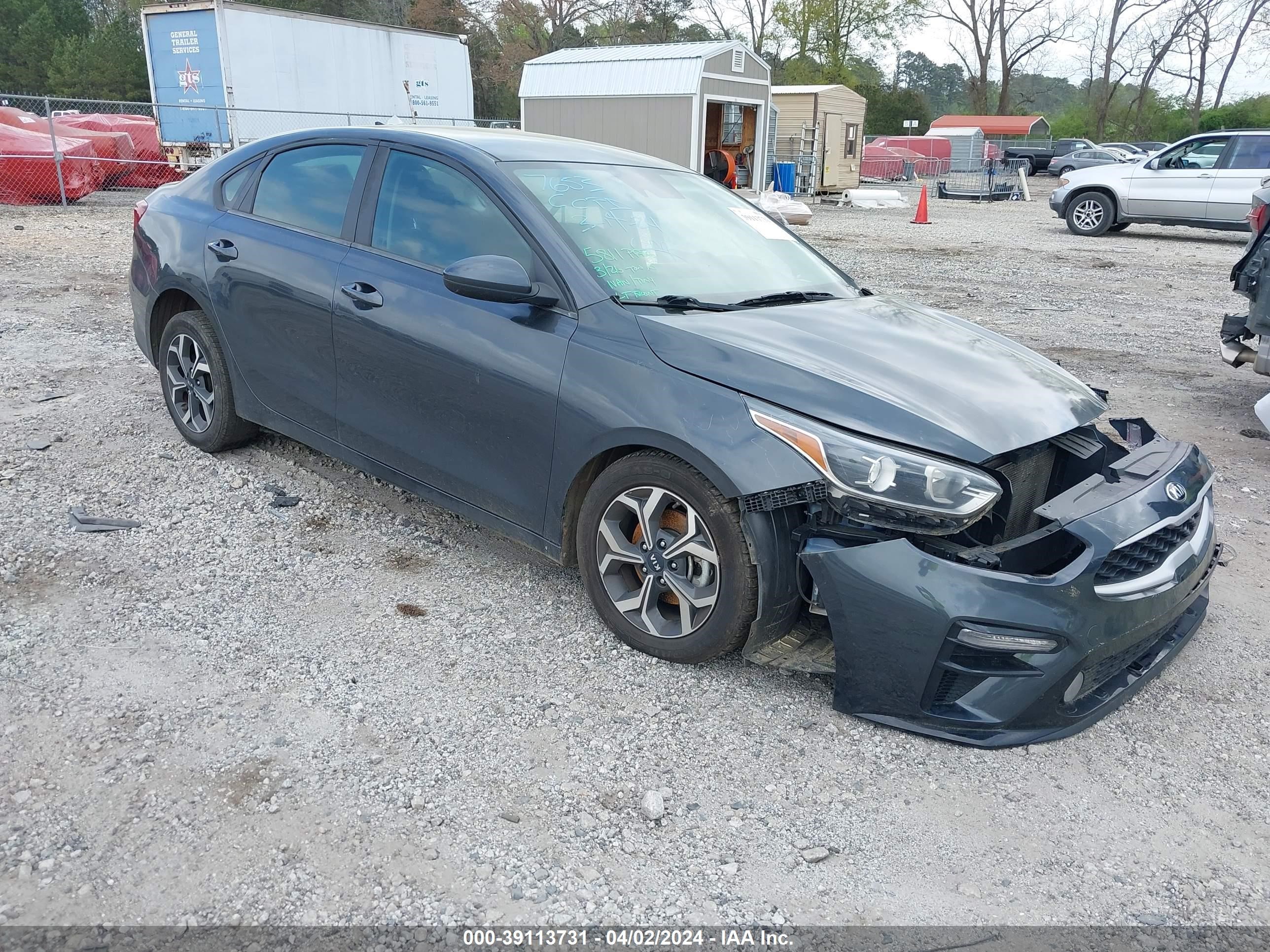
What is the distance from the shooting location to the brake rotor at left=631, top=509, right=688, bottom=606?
10.3 feet

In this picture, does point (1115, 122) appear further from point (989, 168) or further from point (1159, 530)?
point (1159, 530)

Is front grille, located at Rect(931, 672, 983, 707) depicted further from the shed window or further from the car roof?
the shed window

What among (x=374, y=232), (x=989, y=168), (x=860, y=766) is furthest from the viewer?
(x=989, y=168)

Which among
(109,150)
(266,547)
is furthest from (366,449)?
(109,150)

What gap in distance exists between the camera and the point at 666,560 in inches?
124

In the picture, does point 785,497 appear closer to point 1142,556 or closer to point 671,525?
point 671,525

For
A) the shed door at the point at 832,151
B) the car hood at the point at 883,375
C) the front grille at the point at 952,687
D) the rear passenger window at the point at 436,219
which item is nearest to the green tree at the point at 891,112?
the shed door at the point at 832,151

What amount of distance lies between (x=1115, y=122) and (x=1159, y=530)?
73.1 meters

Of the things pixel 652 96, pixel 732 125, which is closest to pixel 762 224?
pixel 652 96

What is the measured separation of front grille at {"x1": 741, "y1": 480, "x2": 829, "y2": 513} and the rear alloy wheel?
17.6 meters

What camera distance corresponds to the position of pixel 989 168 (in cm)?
2897

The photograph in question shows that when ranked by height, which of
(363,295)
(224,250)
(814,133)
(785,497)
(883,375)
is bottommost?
Answer: (785,497)

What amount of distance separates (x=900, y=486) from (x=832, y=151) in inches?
1037

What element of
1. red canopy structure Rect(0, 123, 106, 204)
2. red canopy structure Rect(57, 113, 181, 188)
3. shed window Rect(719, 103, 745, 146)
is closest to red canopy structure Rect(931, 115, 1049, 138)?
shed window Rect(719, 103, 745, 146)
